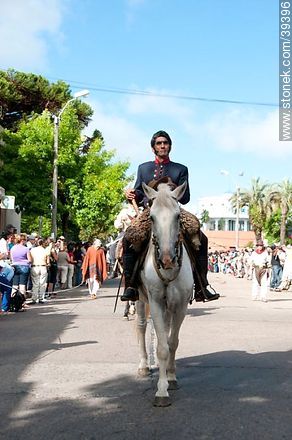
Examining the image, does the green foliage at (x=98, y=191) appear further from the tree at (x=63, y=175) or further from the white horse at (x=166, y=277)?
the white horse at (x=166, y=277)

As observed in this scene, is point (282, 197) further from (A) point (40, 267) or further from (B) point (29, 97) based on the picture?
(A) point (40, 267)

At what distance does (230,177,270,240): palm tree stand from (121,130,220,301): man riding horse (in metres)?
65.8

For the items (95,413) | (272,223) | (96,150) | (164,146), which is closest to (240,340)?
(164,146)

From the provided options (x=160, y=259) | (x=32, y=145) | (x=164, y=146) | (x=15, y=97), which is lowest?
(x=160, y=259)

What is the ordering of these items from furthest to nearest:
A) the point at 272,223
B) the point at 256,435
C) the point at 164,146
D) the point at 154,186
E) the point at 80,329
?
the point at 272,223 → the point at 80,329 → the point at 164,146 → the point at 154,186 → the point at 256,435

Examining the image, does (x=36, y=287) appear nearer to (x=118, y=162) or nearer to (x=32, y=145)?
(x=32, y=145)

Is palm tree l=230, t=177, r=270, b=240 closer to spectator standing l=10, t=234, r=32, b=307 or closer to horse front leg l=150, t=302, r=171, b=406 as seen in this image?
spectator standing l=10, t=234, r=32, b=307

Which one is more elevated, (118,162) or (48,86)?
(48,86)

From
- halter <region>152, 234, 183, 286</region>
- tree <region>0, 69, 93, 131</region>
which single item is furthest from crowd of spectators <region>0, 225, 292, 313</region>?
tree <region>0, 69, 93, 131</region>

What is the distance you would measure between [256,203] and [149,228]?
2697 inches

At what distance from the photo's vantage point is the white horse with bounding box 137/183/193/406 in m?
5.88

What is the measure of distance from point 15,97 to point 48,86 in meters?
3.03

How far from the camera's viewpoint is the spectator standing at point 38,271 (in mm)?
18109

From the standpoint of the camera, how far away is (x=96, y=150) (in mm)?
40219
